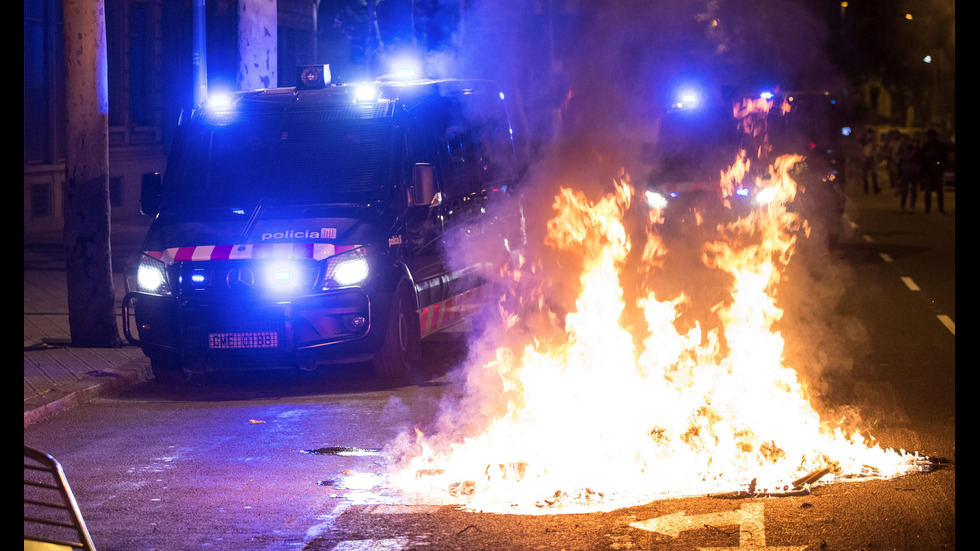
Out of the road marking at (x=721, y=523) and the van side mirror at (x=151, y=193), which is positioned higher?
the van side mirror at (x=151, y=193)

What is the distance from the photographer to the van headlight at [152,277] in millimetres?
9469

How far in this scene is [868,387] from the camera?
9094 mm

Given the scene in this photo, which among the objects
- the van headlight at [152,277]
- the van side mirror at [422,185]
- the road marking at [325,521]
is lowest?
the road marking at [325,521]

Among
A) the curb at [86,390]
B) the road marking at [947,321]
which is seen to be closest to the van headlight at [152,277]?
the curb at [86,390]

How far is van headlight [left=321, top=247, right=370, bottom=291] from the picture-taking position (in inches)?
366

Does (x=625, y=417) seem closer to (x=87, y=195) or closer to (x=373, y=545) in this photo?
(x=373, y=545)

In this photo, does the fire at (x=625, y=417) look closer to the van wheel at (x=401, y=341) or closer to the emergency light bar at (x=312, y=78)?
the van wheel at (x=401, y=341)

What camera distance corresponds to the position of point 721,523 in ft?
18.3

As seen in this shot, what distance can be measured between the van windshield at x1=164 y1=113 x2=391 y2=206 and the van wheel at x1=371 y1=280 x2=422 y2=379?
2.88 ft

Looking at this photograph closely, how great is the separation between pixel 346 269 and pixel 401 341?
2.84 ft

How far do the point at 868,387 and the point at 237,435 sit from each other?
475 cm

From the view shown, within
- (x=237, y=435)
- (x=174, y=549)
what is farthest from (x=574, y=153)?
(x=174, y=549)

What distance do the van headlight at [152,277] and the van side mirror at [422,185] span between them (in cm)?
208

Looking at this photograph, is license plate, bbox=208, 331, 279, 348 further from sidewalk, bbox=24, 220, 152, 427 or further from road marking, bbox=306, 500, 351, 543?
road marking, bbox=306, 500, 351, 543
